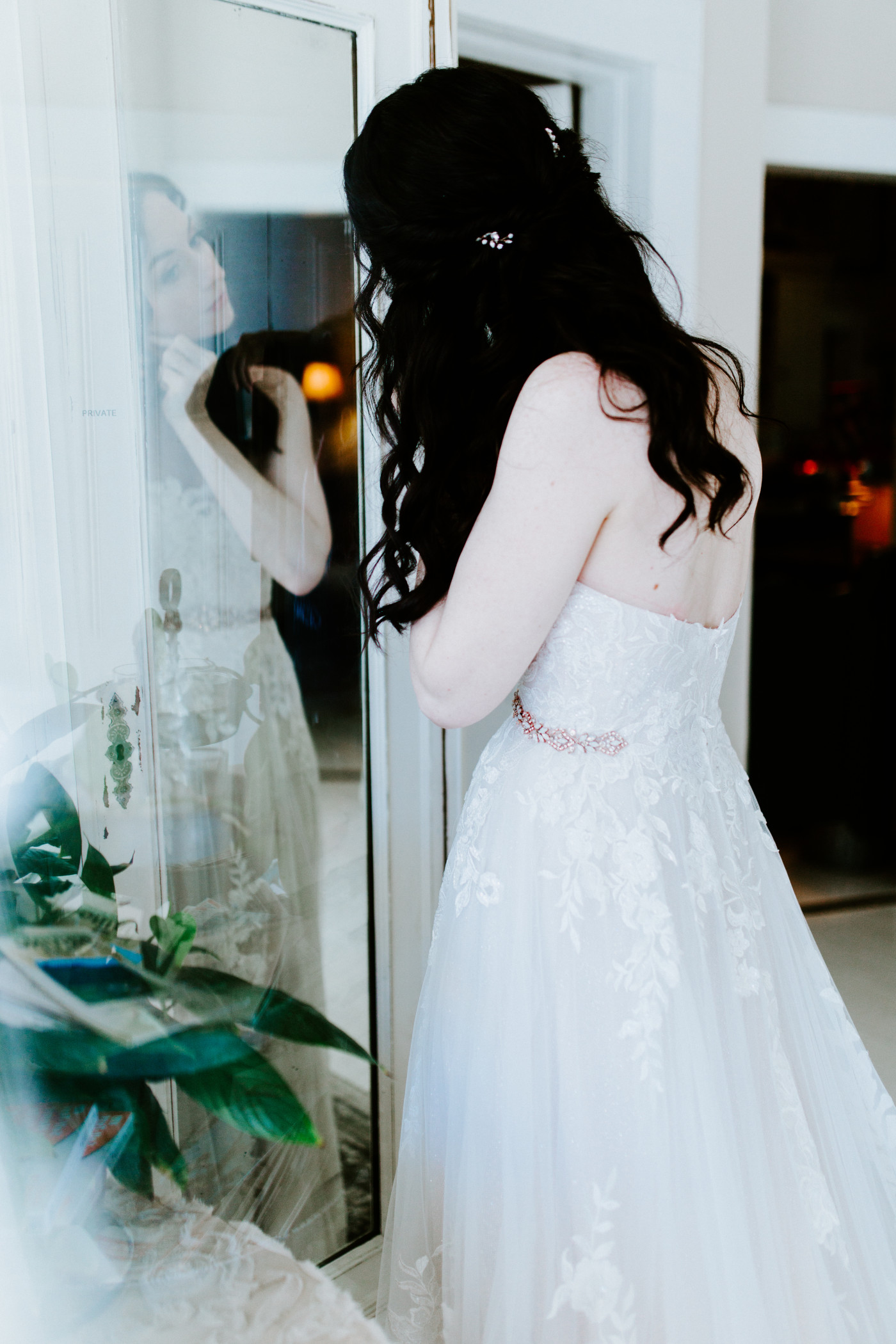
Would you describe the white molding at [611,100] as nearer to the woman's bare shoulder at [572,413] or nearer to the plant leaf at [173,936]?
the woman's bare shoulder at [572,413]

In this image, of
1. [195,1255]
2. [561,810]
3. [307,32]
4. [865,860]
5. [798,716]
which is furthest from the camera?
[798,716]

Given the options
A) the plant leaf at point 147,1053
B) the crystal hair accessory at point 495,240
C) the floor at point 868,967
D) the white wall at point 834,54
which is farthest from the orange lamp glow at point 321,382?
the floor at point 868,967

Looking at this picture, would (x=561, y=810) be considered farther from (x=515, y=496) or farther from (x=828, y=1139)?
(x=828, y=1139)

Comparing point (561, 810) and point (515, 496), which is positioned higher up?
point (515, 496)

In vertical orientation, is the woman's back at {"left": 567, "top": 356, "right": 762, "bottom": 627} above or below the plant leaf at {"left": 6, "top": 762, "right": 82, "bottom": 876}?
above

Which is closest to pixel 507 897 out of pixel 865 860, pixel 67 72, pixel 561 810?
A: pixel 561 810

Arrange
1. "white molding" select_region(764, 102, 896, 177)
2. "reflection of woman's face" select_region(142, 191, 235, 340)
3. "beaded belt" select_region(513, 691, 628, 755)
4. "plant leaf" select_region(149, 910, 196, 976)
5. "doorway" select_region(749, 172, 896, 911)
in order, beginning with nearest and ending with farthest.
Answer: "plant leaf" select_region(149, 910, 196, 976)
"beaded belt" select_region(513, 691, 628, 755)
"reflection of woman's face" select_region(142, 191, 235, 340)
"white molding" select_region(764, 102, 896, 177)
"doorway" select_region(749, 172, 896, 911)

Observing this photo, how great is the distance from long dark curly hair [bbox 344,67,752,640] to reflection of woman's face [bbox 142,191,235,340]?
28 centimetres

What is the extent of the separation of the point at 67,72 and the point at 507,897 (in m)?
1.02

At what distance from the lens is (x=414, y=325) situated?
104cm

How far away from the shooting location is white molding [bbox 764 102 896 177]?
7.41 ft

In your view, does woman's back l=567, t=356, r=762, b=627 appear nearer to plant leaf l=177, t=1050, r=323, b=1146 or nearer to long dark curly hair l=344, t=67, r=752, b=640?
long dark curly hair l=344, t=67, r=752, b=640

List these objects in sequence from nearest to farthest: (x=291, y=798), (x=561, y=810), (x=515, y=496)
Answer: (x=515, y=496) < (x=561, y=810) < (x=291, y=798)

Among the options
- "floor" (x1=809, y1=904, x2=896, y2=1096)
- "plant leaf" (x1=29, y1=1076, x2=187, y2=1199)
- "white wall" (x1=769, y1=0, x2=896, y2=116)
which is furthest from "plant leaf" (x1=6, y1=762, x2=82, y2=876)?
"white wall" (x1=769, y1=0, x2=896, y2=116)
